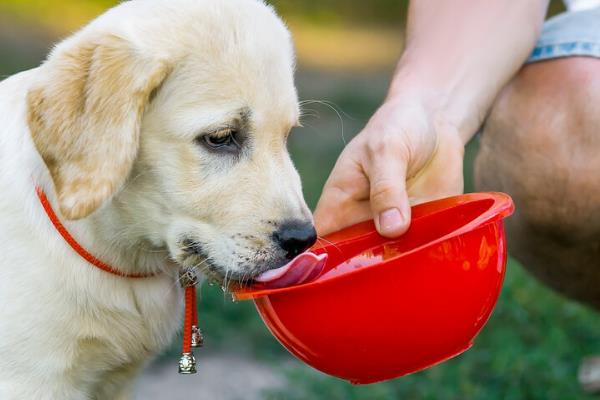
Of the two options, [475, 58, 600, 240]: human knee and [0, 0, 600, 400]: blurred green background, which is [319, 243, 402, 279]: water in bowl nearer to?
[0, 0, 600, 400]: blurred green background

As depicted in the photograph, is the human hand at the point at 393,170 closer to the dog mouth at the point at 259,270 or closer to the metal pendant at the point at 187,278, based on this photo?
the dog mouth at the point at 259,270

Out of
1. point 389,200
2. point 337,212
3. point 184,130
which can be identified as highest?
point 184,130

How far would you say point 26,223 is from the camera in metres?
2.43

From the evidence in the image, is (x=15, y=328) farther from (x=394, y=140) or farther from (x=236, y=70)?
(x=394, y=140)

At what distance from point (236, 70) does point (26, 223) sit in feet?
2.08

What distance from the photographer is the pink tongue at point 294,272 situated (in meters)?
2.22

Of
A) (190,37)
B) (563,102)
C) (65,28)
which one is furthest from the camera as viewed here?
(65,28)

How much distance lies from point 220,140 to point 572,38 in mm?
1391

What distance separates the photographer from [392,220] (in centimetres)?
241

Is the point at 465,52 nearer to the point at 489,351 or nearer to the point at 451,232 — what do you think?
the point at 451,232

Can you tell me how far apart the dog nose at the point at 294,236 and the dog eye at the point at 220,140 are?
0.75 feet

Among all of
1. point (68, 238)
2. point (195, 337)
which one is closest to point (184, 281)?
point (195, 337)

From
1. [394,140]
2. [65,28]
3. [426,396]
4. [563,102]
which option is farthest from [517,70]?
[65,28]

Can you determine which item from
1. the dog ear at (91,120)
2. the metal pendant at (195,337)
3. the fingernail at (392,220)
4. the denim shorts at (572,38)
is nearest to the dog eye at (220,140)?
the dog ear at (91,120)
